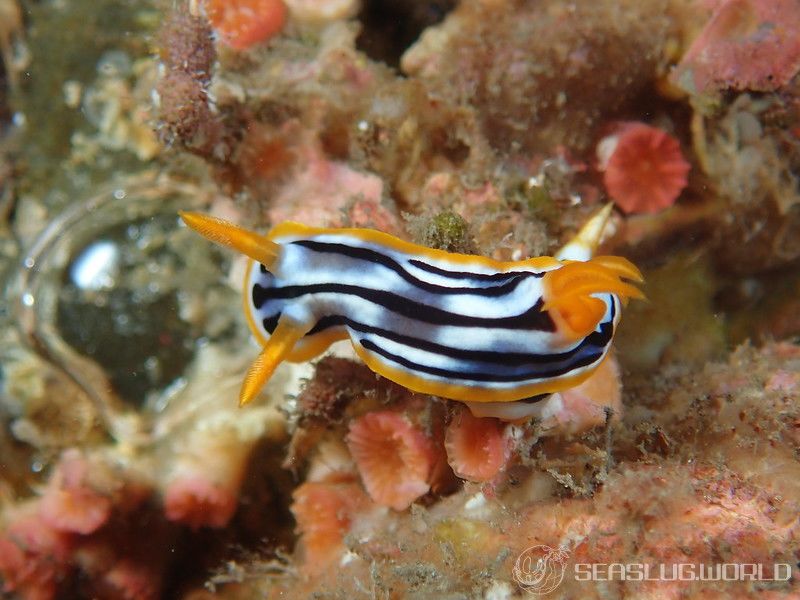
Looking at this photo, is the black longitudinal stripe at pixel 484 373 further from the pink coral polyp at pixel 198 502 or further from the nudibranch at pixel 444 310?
the pink coral polyp at pixel 198 502

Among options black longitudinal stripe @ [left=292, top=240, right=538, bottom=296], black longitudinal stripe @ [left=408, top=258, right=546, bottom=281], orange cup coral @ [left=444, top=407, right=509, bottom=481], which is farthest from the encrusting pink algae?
black longitudinal stripe @ [left=408, top=258, right=546, bottom=281]

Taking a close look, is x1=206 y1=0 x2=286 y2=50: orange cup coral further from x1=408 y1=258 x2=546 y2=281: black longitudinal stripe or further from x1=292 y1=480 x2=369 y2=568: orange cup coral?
x1=292 y1=480 x2=369 y2=568: orange cup coral

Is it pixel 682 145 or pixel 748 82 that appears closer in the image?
pixel 748 82

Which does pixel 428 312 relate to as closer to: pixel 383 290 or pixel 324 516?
pixel 383 290

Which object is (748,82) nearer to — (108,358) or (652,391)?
(652,391)

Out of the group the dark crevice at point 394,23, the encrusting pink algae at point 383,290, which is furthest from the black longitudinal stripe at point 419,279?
the dark crevice at point 394,23

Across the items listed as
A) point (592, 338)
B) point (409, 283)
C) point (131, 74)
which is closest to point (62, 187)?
point (131, 74)

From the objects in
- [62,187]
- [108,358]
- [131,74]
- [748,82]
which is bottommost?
[108,358]
